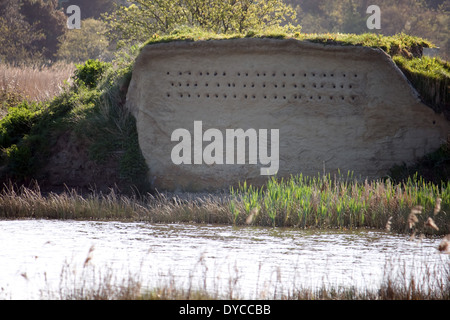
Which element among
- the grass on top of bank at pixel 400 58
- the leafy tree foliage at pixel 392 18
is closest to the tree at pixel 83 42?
the leafy tree foliage at pixel 392 18

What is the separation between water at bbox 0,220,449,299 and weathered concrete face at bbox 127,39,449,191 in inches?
127

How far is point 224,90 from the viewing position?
49.2 ft

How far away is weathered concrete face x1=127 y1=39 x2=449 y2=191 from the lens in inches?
575

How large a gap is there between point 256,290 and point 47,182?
9989 mm

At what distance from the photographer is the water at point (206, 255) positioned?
7.29 metres

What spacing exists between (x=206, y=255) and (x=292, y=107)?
6449 mm

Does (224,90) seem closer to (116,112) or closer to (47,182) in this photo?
(116,112)

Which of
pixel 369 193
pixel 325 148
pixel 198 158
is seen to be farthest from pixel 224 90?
pixel 369 193

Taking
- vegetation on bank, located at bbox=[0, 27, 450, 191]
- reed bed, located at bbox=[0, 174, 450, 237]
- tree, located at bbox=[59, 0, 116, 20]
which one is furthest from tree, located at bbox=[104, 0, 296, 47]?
tree, located at bbox=[59, 0, 116, 20]

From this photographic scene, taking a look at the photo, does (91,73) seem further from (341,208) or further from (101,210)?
(341,208)

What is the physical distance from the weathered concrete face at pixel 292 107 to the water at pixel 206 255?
322cm

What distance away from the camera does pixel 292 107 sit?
14828 millimetres

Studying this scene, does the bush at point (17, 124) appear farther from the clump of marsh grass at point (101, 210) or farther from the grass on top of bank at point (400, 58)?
the grass on top of bank at point (400, 58)

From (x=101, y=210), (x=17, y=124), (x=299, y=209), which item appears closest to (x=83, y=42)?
(x=17, y=124)
